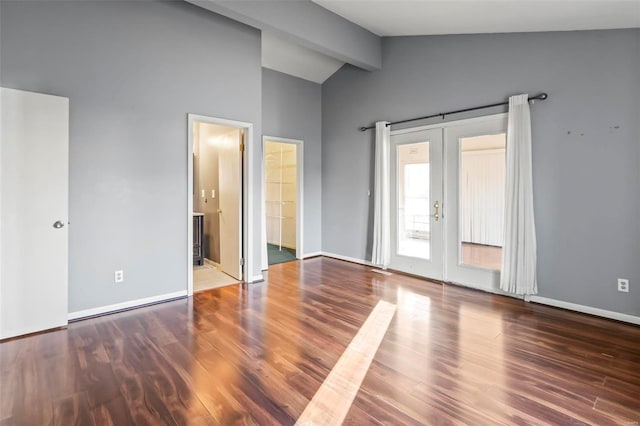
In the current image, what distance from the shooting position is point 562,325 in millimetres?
3125

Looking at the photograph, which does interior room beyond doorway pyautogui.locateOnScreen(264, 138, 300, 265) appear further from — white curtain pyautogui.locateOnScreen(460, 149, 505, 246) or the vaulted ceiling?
white curtain pyautogui.locateOnScreen(460, 149, 505, 246)

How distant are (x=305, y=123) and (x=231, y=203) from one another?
2338 mm

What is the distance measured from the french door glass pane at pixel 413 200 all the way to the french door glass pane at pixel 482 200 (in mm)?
544

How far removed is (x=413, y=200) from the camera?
4.98 meters

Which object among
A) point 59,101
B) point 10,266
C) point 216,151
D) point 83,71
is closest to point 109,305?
point 10,266

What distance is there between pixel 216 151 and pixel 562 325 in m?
4.99

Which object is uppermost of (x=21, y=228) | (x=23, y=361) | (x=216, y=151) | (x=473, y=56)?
(x=473, y=56)

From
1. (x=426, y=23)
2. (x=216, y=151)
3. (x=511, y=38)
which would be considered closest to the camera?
(x=511, y=38)

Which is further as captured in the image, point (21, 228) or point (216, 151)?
point (216, 151)

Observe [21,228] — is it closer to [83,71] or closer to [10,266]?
[10,266]

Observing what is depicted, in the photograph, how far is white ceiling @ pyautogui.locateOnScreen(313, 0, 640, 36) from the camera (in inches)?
116

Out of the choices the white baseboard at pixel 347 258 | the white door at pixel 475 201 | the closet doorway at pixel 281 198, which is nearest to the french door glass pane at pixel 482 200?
the white door at pixel 475 201

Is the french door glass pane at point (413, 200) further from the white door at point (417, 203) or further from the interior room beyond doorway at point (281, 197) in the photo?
the interior room beyond doorway at point (281, 197)

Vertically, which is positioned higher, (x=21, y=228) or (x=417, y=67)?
(x=417, y=67)
